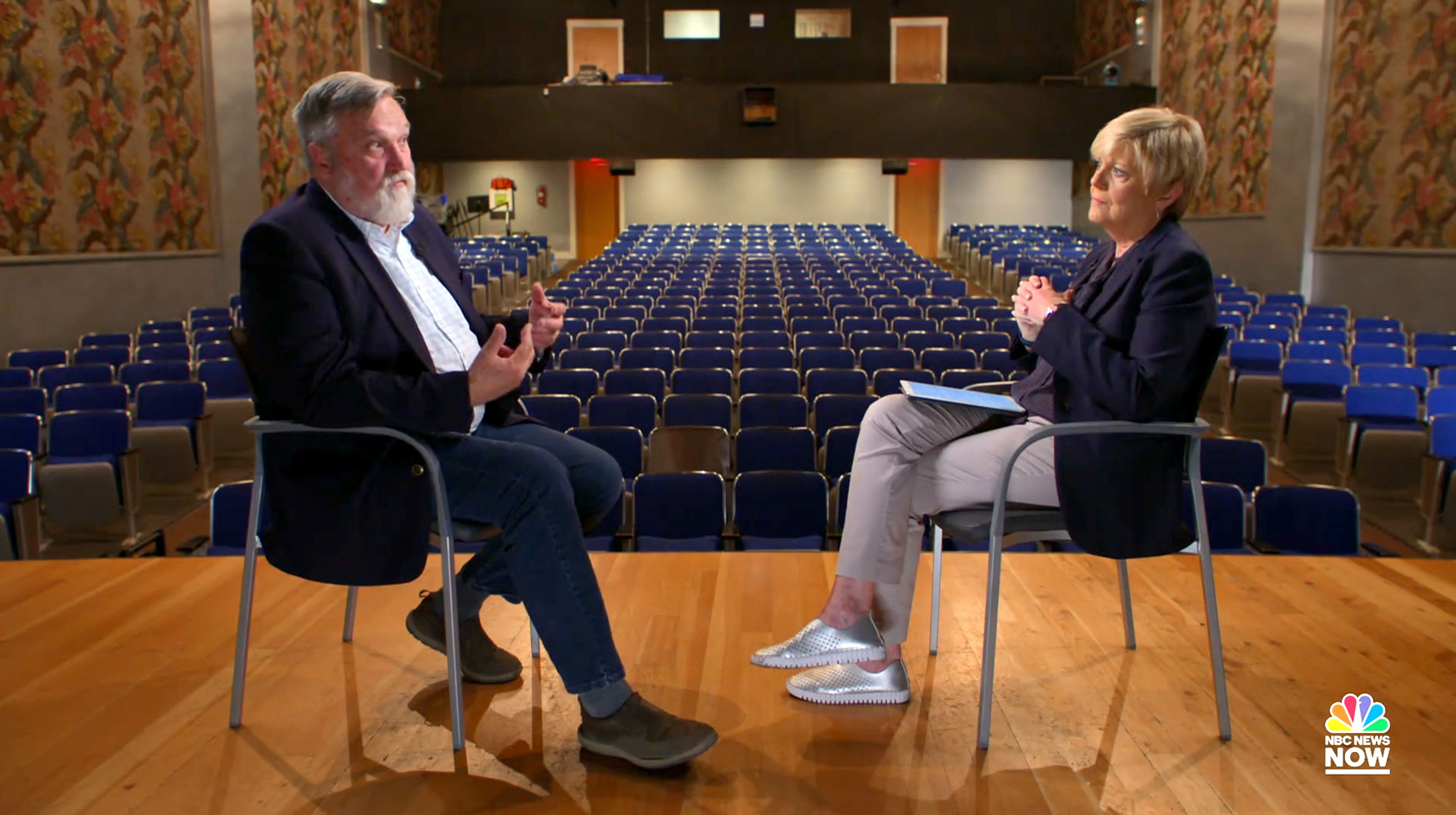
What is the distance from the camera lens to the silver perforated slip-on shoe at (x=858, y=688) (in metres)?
1.96

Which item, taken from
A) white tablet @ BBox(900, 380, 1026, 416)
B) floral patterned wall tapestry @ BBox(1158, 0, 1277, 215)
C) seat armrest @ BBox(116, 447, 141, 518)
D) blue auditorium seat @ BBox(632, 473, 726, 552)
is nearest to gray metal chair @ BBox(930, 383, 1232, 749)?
white tablet @ BBox(900, 380, 1026, 416)

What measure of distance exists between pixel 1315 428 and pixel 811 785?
4.88 meters

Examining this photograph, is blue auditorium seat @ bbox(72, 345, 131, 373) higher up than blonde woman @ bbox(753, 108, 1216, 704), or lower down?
lower down

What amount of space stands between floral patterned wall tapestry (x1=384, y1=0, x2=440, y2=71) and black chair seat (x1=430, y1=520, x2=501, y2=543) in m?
17.3

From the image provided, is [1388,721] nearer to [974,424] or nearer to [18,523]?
[974,424]

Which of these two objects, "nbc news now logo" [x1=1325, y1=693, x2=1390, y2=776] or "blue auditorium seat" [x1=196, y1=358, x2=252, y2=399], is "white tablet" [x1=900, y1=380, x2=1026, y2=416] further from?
"blue auditorium seat" [x1=196, y1=358, x2=252, y2=399]

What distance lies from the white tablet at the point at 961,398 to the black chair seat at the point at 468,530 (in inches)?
31.2

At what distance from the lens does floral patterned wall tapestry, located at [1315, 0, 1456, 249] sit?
373 inches

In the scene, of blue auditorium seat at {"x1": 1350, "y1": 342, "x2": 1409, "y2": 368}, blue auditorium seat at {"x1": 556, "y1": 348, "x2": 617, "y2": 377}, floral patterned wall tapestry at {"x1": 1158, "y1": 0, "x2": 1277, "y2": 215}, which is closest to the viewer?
blue auditorium seat at {"x1": 556, "y1": 348, "x2": 617, "y2": 377}

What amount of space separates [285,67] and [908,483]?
1328cm

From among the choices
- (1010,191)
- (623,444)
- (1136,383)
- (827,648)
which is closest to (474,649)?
(827,648)

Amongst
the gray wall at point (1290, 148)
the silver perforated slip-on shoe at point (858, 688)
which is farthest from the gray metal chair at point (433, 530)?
the gray wall at point (1290, 148)

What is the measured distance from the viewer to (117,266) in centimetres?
983

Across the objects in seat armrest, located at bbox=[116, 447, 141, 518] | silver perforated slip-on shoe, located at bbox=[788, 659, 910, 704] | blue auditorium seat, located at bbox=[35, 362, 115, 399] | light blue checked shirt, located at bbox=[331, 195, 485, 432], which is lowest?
seat armrest, located at bbox=[116, 447, 141, 518]
